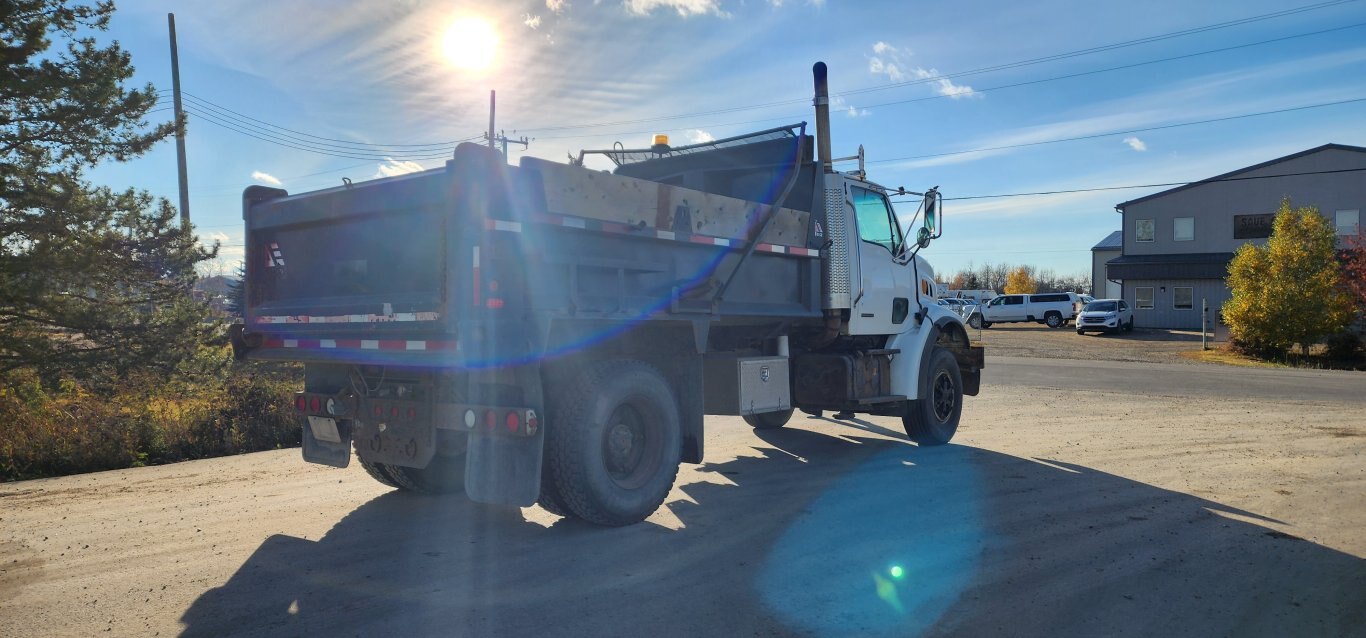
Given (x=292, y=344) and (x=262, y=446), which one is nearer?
(x=292, y=344)

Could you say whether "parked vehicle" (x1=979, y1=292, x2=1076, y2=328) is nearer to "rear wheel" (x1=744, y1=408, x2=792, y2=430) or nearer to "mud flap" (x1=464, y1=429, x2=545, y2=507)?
"rear wheel" (x1=744, y1=408, x2=792, y2=430)

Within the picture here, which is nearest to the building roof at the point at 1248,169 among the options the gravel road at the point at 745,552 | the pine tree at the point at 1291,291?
the pine tree at the point at 1291,291

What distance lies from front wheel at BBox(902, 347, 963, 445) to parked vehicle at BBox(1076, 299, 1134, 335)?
105 feet

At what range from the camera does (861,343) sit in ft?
28.6

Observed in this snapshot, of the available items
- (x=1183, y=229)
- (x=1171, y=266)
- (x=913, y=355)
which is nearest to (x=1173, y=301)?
(x=1171, y=266)

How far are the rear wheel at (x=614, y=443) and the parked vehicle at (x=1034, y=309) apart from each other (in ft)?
134

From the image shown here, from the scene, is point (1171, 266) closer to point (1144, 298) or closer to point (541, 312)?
point (1144, 298)

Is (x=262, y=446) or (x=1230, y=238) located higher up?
(x=1230, y=238)

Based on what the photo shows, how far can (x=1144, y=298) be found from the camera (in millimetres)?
42750

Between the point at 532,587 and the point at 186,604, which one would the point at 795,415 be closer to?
the point at 532,587

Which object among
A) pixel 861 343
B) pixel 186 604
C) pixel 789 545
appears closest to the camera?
pixel 186 604

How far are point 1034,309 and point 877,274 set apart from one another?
4021 centimetres

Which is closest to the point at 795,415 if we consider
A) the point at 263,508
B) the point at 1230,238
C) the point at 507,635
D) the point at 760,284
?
the point at 760,284

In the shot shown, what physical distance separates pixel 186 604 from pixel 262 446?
5.52 m
